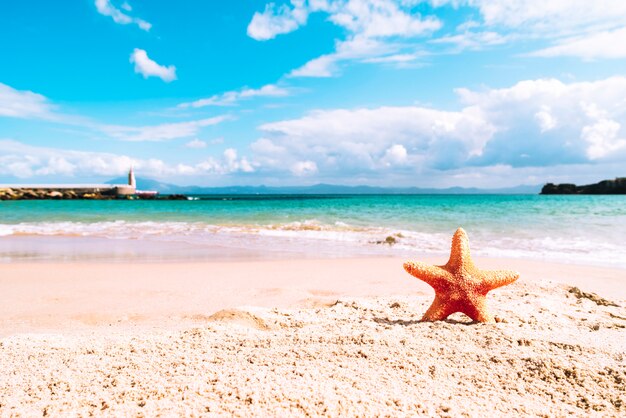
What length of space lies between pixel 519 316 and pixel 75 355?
4.34 m

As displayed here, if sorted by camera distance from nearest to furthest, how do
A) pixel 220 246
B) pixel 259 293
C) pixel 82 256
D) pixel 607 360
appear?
1. pixel 607 360
2. pixel 259 293
3. pixel 82 256
4. pixel 220 246

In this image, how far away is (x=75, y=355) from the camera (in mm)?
3377

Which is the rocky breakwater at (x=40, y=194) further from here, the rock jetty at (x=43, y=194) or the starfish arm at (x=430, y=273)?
the starfish arm at (x=430, y=273)

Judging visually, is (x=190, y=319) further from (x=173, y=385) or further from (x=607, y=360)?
(x=607, y=360)

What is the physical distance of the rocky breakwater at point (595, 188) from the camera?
95562 mm

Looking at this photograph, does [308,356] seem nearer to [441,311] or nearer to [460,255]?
[441,311]

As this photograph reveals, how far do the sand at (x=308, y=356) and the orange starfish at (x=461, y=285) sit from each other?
177 mm

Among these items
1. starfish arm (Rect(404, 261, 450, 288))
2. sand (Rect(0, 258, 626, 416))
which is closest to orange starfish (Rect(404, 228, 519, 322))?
starfish arm (Rect(404, 261, 450, 288))

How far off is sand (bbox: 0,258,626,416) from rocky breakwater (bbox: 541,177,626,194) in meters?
112

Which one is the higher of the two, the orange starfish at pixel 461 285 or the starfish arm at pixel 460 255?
the starfish arm at pixel 460 255

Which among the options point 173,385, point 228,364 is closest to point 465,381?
point 228,364

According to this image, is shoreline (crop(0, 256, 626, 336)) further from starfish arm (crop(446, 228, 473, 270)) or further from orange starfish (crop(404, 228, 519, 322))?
starfish arm (crop(446, 228, 473, 270))

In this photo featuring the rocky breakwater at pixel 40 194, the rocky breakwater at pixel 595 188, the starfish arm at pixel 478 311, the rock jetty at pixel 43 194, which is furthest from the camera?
the rocky breakwater at pixel 595 188

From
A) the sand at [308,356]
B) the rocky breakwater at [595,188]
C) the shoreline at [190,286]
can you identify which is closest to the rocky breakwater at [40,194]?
the shoreline at [190,286]
